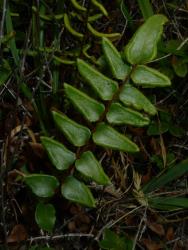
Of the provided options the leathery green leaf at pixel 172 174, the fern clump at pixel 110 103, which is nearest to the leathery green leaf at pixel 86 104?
the fern clump at pixel 110 103

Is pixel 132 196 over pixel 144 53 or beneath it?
beneath

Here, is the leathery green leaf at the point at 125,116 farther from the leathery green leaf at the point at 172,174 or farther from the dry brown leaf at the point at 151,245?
the dry brown leaf at the point at 151,245

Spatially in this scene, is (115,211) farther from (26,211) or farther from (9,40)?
(9,40)

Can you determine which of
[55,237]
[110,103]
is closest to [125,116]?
[110,103]

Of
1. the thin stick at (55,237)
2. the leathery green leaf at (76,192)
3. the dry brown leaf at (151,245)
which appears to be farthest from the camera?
the dry brown leaf at (151,245)

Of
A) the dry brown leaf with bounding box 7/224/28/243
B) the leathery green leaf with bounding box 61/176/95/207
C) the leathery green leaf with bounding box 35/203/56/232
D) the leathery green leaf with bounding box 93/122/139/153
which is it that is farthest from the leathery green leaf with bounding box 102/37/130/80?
the dry brown leaf with bounding box 7/224/28/243

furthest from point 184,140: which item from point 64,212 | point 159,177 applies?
point 64,212

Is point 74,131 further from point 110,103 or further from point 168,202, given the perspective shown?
point 168,202
